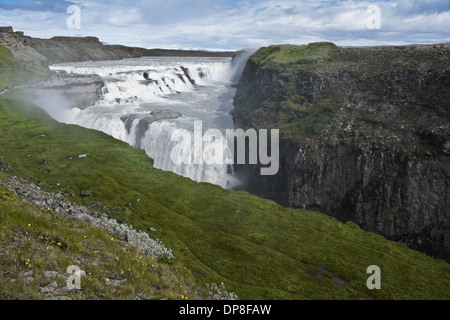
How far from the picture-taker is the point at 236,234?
26422 mm

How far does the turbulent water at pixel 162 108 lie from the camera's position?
53.3 meters

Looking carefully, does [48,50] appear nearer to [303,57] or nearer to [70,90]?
[70,90]

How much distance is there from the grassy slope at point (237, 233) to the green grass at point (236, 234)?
0.08 meters

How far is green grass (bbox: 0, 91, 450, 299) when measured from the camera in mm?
20500

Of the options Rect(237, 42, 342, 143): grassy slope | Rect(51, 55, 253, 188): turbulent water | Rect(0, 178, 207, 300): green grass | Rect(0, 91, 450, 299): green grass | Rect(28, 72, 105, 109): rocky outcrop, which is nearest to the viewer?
Rect(0, 178, 207, 300): green grass

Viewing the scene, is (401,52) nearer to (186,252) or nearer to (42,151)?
(186,252)

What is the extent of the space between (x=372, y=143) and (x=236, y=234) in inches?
1018

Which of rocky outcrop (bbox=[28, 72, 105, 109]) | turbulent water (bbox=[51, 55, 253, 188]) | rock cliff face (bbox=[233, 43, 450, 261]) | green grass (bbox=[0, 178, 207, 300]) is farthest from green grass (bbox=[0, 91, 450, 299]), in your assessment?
rocky outcrop (bbox=[28, 72, 105, 109])

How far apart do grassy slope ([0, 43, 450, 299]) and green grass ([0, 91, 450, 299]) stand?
0.08 m

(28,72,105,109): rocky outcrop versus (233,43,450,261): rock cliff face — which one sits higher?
(28,72,105,109): rocky outcrop

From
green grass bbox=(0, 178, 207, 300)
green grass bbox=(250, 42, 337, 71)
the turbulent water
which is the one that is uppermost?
green grass bbox=(250, 42, 337, 71)

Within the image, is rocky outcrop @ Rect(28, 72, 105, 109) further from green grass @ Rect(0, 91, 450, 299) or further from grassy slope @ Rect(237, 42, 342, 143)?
grassy slope @ Rect(237, 42, 342, 143)

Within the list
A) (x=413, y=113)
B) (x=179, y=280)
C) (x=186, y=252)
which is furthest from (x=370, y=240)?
(x=413, y=113)

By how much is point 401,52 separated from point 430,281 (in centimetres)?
4601
